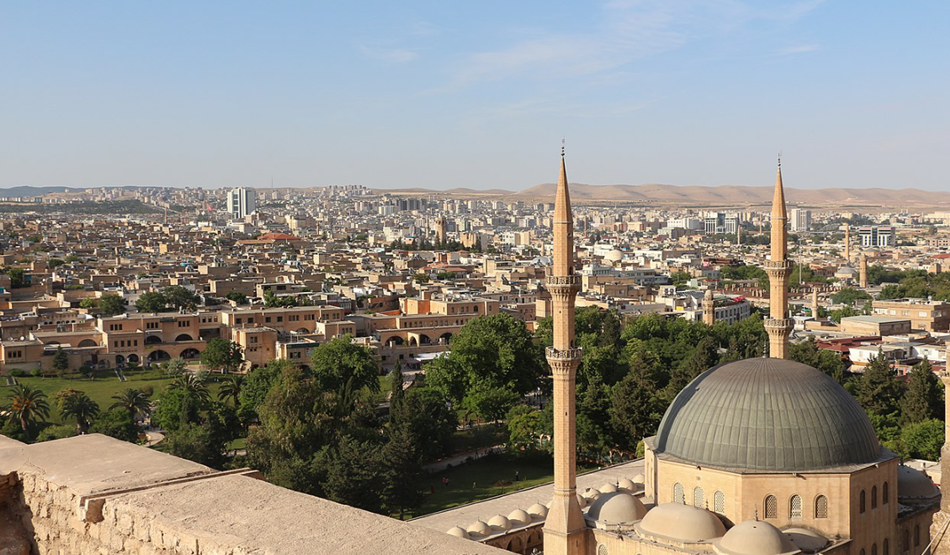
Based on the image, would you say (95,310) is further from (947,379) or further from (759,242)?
(759,242)

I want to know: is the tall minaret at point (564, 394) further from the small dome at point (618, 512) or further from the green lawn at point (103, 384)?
the green lawn at point (103, 384)

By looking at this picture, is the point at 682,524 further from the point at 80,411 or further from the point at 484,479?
the point at 80,411

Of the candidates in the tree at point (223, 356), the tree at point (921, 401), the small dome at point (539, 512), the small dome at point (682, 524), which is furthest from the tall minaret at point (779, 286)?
the tree at point (223, 356)

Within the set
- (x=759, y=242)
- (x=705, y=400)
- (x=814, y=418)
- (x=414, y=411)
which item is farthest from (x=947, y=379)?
(x=759, y=242)

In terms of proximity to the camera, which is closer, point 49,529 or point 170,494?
point 170,494

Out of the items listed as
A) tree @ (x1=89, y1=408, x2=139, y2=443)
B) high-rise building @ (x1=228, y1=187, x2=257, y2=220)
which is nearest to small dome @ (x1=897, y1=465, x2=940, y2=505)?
tree @ (x1=89, y1=408, x2=139, y2=443)
